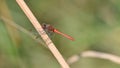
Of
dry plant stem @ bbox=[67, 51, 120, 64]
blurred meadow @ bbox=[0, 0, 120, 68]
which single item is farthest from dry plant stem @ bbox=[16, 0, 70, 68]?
blurred meadow @ bbox=[0, 0, 120, 68]

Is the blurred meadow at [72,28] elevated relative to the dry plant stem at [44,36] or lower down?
elevated

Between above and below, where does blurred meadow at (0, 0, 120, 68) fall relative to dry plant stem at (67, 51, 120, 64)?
above

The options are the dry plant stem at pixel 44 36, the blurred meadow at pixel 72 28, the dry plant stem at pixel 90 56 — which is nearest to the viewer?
the dry plant stem at pixel 44 36

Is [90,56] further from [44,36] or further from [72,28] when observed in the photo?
[44,36]

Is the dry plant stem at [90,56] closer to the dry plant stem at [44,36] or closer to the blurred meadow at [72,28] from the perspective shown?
Answer: the blurred meadow at [72,28]

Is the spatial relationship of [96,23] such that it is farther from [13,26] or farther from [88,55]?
[13,26]

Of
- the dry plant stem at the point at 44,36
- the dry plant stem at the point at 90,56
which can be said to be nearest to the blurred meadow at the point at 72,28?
the dry plant stem at the point at 90,56

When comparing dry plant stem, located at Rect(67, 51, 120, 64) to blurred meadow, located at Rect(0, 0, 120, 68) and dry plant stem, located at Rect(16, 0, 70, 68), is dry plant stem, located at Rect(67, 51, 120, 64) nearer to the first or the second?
blurred meadow, located at Rect(0, 0, 120, 68)

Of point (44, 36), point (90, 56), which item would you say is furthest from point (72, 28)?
point (44, 36)

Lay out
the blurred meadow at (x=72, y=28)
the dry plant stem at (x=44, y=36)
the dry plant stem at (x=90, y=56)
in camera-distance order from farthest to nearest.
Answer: the blurred meadow at (x=72, y=28) → the dry plant stem at (x=90, y=56) → the dry plant stem at (x=44, y=36)
